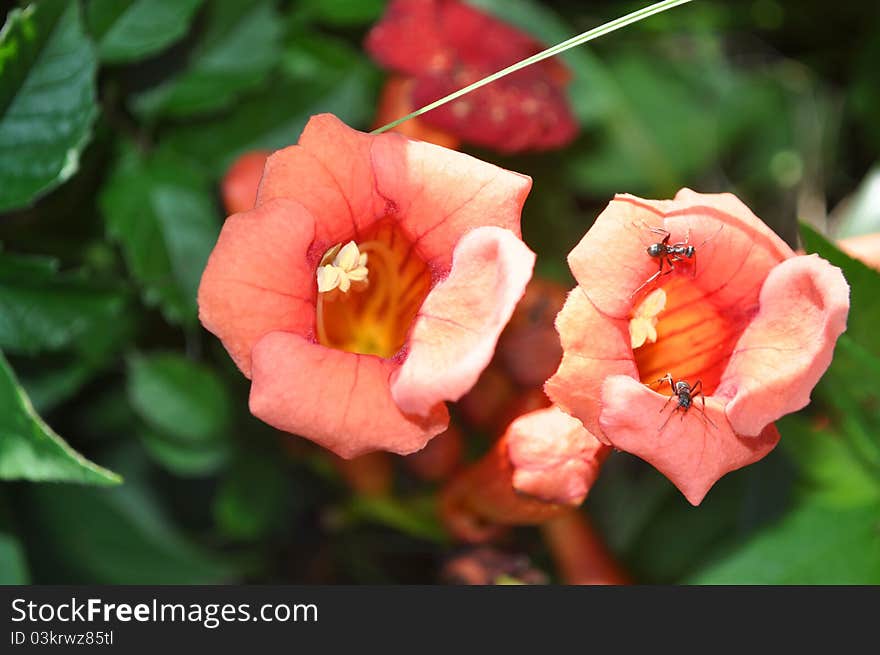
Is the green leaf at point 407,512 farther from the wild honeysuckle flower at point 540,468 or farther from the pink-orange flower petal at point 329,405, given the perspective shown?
the pink-orange flower petal at point 329,405

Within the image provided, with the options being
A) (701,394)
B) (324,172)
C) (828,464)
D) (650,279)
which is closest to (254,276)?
(324,172)

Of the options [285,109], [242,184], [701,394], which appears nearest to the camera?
[701,394]

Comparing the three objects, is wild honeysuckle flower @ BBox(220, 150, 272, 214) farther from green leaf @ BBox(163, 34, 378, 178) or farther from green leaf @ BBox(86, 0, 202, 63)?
green leaf @ BBox(86, 0, 202, 63)

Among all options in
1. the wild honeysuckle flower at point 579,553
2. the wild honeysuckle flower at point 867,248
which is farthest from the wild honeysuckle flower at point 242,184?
the wild honeysuckle flower at point 867,248

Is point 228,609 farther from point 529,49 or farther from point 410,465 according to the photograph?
point 529,49

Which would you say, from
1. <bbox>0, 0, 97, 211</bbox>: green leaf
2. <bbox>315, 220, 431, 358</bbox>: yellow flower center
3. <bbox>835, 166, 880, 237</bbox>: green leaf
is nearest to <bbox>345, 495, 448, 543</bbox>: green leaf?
<bbox>315, 220, 431, 358</bbox>: yellow flower center

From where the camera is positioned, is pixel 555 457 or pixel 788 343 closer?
pixel 788 343

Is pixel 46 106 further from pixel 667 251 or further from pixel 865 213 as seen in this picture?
pixel 865 213

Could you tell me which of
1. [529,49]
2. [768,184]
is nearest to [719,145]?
[768,184]
